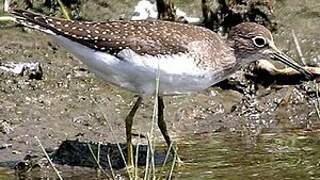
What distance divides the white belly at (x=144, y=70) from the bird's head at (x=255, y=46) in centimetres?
64

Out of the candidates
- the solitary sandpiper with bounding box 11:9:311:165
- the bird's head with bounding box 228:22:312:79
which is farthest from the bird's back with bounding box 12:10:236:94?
the bird's head with bounding box 228:22:312:79

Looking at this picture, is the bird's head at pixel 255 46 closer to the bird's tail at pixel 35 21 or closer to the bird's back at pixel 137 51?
the bird's back at pixel 137 51

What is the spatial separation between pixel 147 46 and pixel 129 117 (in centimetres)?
64

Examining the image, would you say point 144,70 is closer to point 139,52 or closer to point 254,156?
point 139,52

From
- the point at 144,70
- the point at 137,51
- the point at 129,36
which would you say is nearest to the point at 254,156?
the point at 144,70

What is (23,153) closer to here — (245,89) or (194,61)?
(194,61)

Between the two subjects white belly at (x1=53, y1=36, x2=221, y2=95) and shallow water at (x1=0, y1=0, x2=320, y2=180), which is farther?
white belly at (x1=53, y1=36, x2=221, y2=95)

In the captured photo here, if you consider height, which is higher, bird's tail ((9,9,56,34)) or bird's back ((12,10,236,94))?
bird's tail ((9,9,56,34))

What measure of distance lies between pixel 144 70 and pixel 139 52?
145 millimetres

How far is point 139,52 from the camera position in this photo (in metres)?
7.45

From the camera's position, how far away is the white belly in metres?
7.42

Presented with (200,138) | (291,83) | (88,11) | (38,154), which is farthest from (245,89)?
(38,154)

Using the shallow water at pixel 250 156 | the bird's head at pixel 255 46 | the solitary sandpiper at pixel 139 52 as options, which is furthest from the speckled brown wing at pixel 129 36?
the shallow water at pixel 250 156

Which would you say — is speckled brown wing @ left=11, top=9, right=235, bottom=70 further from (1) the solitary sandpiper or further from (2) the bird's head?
(2) the bird's head
